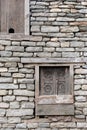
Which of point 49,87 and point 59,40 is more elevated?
point 59,40

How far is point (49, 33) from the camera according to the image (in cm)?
545

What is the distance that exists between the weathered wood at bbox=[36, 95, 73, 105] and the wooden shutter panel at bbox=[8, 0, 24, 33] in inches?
48.9

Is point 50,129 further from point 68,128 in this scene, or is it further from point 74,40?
point 74,40

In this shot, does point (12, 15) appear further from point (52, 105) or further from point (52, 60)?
point (52, 105)

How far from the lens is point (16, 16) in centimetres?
556

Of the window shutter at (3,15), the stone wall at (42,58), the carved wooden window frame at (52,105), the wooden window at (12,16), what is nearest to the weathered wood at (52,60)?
the stone wall at (42,58)

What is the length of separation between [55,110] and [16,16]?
69.2 inches

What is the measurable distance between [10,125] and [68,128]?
38.3 inches

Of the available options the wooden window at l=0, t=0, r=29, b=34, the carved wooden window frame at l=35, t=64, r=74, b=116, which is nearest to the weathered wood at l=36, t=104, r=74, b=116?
the carved wooden window frame at l=35, t=64, r=74, b=116

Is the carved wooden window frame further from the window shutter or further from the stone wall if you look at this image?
the window shutter

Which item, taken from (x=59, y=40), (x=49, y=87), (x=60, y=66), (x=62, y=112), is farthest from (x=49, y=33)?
(x=62, y=112)

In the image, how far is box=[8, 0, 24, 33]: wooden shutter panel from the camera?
555cm

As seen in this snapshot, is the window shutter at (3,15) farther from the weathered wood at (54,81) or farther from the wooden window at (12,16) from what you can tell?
the weathered wood at (54,81)

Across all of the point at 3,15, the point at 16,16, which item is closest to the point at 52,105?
the point at 16,16
